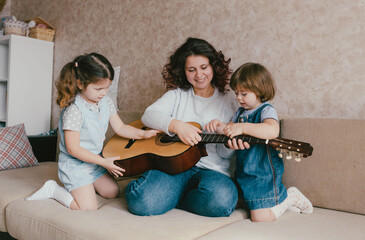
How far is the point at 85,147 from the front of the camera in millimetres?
1625

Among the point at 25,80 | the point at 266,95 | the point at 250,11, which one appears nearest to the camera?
the point at 266,95

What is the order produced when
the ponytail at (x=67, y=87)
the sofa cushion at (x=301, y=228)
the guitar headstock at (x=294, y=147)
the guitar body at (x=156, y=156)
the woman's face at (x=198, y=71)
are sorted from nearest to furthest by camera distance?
the sofa cushion at (x=301, y=228) < the guitar headstock at (x=294, y=147) < the guitar body at (x=156, y=156) < the ponytail at (x=67, y=87) < the woman's face at (x=198, y=71)

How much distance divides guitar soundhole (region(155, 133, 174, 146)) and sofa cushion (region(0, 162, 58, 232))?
69 centimetres

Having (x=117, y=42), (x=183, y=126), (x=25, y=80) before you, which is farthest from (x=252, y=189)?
(x=25, y=80)

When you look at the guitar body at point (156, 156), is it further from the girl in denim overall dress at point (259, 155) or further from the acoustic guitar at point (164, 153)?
the girl in denim overall dress at point (259, 155)

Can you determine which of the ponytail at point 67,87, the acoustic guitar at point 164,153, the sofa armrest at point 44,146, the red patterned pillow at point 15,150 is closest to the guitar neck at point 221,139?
the acoustic guitar at point 164,153

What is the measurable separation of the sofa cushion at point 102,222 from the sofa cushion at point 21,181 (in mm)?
62

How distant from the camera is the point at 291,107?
180 cm

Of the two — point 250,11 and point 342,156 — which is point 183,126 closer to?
point 342,156

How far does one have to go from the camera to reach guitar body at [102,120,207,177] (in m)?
1.43

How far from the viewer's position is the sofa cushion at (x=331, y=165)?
137 centimetres

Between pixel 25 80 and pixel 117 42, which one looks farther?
pixel 25 80

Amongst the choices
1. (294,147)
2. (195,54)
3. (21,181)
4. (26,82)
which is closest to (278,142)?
(294,147)

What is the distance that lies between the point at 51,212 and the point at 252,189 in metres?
0.85
